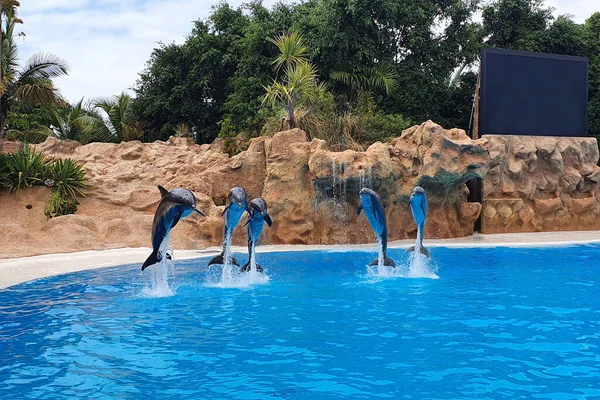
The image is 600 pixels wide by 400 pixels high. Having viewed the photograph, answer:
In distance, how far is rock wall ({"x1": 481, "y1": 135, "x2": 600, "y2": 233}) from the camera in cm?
1641

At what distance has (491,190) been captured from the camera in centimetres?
1641

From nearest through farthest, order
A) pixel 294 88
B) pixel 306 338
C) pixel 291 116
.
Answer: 1. pixel 306 338
2. pixel 291 116
3. pixel 294 88

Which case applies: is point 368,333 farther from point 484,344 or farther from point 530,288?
point 530,288

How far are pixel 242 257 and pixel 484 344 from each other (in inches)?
262

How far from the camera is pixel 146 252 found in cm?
1159

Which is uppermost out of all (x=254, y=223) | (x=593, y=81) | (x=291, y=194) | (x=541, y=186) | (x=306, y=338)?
(x=593, y=81)

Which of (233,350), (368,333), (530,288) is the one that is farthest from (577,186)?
(233,350)

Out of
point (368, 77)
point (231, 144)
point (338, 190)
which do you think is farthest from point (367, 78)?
point (338, 190)

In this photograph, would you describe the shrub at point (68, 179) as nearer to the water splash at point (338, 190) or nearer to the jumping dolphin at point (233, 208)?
the water splash at point (338, 190)

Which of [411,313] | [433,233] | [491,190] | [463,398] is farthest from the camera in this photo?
[491,190]

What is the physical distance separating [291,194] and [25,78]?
305 inches

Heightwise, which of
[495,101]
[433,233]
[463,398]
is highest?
[495,101]

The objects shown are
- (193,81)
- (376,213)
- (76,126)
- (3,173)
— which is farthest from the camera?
(193,81)

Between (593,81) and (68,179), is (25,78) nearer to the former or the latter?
(68,179)
